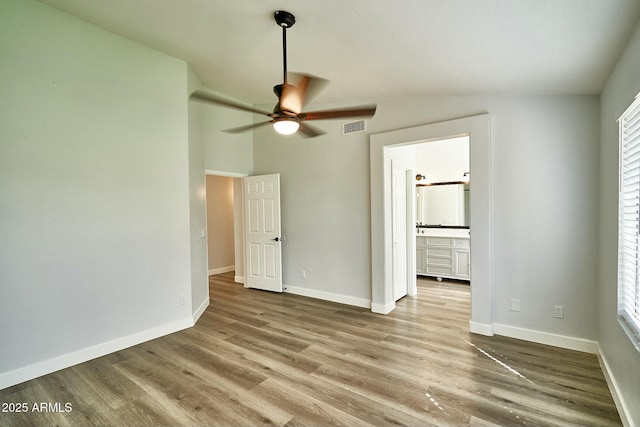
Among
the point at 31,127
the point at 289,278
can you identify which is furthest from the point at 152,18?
the point at 289,278

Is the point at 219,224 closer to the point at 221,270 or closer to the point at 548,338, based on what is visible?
the point at 221,270

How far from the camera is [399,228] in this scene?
182 inches

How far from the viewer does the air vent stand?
4.24m

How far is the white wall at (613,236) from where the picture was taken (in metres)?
1.80

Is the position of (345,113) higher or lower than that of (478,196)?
higher

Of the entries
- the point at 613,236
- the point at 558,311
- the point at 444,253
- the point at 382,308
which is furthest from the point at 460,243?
the point at 613,236

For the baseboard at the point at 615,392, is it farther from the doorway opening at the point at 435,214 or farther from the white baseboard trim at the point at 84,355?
the white baseboard trim at the point at 84,355

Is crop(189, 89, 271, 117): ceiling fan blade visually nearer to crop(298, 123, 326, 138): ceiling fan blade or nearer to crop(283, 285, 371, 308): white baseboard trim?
crop(298, 123, 326, 138): ceiling fan blade

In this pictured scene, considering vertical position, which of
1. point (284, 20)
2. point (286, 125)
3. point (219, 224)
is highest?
point (284, 20)

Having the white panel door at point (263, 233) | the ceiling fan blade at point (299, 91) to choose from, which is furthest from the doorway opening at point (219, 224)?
the ceiling fan blade at point (299, 91)

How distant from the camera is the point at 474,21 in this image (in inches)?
78.2

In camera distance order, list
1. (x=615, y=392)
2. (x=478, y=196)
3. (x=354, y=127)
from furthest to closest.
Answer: (x=354, y=127) < (x=478, y=196) < (x=615, y=392)

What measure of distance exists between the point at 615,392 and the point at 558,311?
3.22ft

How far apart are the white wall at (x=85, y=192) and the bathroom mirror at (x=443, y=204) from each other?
485cm
